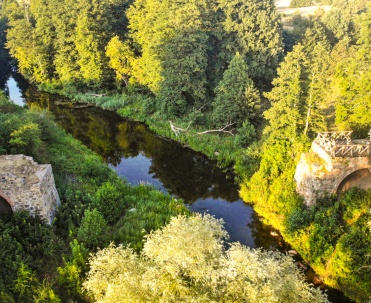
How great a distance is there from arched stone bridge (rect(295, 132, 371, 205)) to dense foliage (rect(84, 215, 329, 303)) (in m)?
9.66

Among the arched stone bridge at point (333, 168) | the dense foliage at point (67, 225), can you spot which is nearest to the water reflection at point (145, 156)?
the dense foliage at point (67, 225)

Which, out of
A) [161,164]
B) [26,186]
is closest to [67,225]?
[26,186]

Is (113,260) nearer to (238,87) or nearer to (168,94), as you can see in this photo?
(238,87)

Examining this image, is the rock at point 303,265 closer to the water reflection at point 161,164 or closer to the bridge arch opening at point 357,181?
the water reflection at point 161,164

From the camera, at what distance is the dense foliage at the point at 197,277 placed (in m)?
11.1

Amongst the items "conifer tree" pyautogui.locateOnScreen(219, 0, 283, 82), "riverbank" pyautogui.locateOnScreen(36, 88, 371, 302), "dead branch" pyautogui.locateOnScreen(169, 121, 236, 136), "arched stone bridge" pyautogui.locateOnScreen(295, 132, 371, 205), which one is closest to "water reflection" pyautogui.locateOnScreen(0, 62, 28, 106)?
"dead branch" pyautogui.locateOnScreen(169, 121, 236, 136)

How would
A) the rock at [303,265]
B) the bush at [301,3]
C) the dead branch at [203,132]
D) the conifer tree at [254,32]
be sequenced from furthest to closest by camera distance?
the bush at [301,3]
the conifer tree at [254,32]
the dead branch at [203,132]
the rock at [303,265]

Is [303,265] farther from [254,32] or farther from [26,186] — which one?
[254,32]

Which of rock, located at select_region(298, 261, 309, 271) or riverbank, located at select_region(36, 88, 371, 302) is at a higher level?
riverbank, located at select_region(36, 88, 371, 302)

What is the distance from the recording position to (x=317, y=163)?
21.1 metres

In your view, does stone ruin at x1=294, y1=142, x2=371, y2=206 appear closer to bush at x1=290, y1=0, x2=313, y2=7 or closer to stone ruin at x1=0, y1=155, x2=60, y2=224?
stone ruin at x1=0, y1=155, x2=60, y2=224

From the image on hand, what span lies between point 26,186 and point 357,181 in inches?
827

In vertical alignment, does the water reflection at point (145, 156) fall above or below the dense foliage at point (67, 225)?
below

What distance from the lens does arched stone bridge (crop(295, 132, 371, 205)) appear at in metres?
20.6
